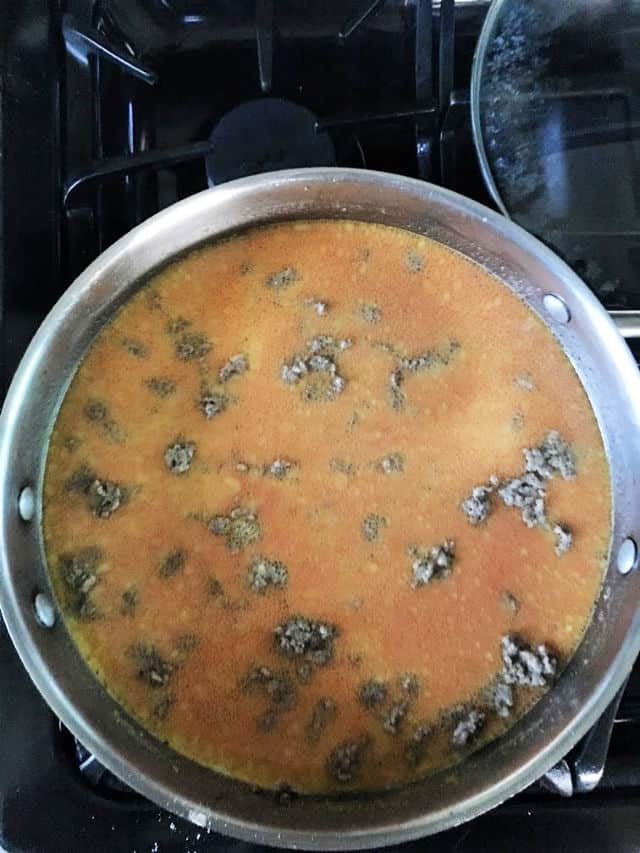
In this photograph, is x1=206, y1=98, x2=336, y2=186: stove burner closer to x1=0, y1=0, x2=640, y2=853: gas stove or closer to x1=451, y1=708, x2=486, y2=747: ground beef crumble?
x1=0, y1=0, x2=640, y2=853: gas stove

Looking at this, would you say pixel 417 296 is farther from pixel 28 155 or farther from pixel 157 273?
pixel 28 155

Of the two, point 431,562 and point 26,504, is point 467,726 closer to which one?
point 431,562

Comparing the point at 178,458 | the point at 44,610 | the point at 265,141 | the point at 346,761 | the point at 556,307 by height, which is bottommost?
the point at 346,761

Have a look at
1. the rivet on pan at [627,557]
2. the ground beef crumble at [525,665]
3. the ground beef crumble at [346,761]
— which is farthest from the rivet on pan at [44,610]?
the rivet on pan at [627,557]

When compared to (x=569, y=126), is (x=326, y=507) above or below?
below

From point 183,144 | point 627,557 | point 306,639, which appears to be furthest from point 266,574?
point 183,144

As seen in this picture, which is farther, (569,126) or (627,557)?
(569,126)

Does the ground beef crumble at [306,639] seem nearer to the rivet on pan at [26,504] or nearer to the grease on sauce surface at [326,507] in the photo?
the grease on sauce surface at [326,507]
